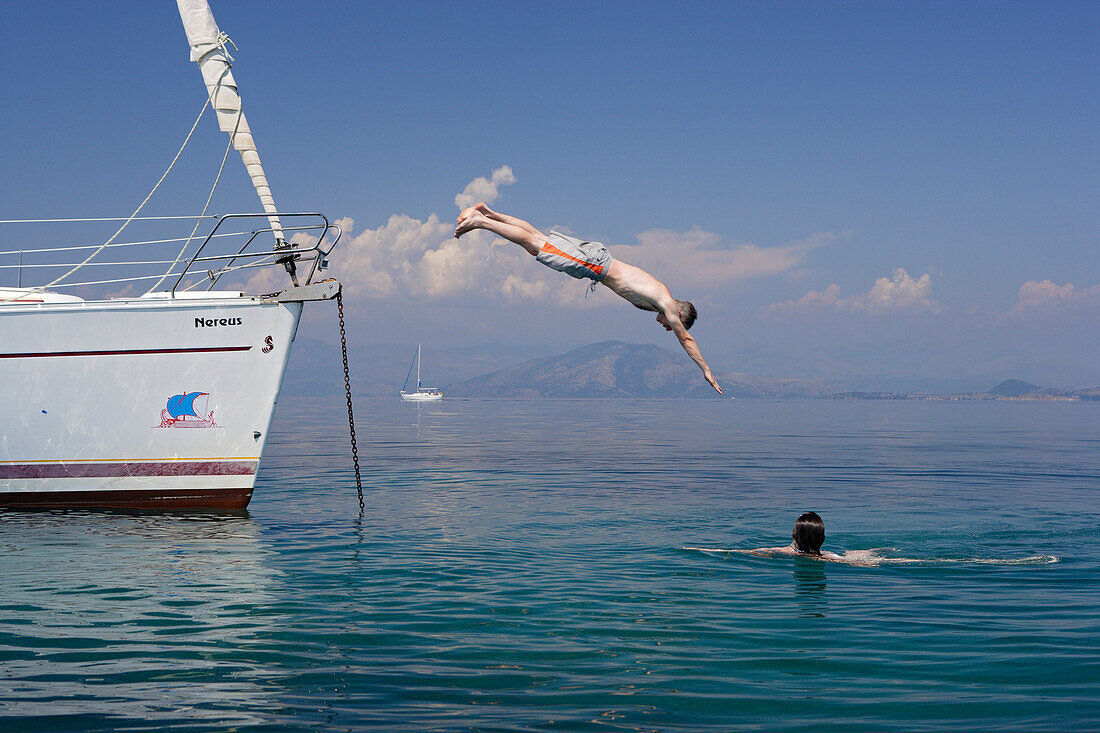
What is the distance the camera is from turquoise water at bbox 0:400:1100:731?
22.9ft

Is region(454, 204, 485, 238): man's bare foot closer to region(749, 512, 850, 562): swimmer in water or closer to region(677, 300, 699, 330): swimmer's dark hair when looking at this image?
region(677, 300, 699, 330): swimmer's dark hair

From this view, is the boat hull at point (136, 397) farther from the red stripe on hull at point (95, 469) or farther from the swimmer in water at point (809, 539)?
the swimmer in water at point (809, 539)

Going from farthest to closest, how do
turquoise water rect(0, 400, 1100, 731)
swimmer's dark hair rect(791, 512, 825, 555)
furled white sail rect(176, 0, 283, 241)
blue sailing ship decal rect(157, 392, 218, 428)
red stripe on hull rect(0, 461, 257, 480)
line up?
furled white sail rect(176, 0, 283, 241) → red stripe on hull rect(0, 461, 257, 480) → blue sailing ship decal rect(157, 392, 218, 428) → swimmer's dark hair rect(791, 512, 825, 555) → turquoise water rect(0, 400, 1100, 731)

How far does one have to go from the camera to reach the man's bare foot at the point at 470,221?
375 inches

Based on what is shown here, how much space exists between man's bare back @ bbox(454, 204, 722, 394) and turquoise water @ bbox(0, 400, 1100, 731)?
10.5 feet

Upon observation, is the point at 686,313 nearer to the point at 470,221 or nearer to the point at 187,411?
the point at 470,221

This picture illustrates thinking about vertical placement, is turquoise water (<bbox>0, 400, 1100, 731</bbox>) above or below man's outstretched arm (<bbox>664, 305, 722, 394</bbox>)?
below

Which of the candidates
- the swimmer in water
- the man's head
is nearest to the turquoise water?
the swimmer in water

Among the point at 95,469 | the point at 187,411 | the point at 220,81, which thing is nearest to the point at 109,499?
the point at 95,469

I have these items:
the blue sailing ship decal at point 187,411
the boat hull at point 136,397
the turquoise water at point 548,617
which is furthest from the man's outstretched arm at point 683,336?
the blue sailing ship decal at point 187,411

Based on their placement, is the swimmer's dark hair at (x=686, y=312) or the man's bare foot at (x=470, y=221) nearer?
the man's bare foot at (x=470, y=221)

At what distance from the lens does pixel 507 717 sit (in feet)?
22.0

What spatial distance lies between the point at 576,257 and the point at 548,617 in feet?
13.2

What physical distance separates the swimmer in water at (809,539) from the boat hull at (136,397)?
1034cm
